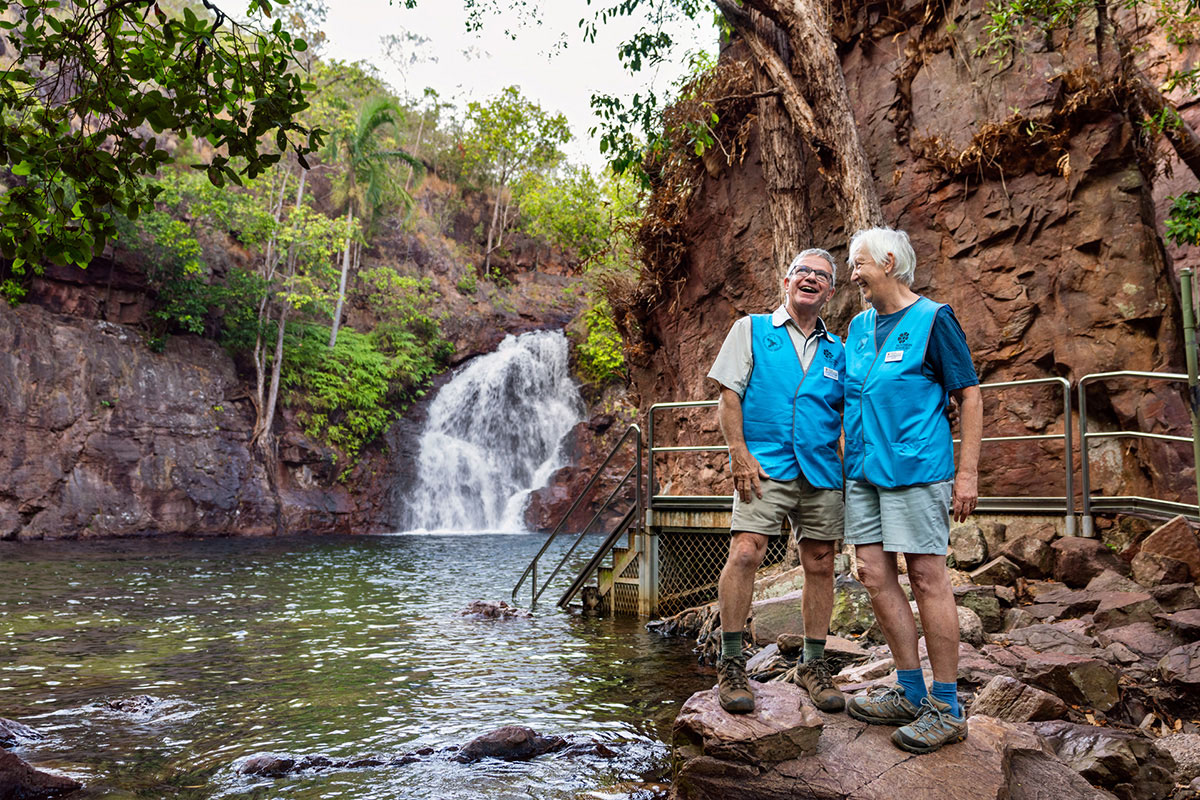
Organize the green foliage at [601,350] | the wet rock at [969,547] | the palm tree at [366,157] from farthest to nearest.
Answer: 1. the palm tree at [366,157]
2. the green foliage at [601,350]
3. the wet rock at [969,547]

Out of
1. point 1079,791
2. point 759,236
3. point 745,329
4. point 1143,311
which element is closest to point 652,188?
point 759,236

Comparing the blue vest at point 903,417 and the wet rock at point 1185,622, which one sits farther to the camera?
the wet rock at point 1185,622

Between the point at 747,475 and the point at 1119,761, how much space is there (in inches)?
75.3

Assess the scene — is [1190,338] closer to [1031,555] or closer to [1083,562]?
[1083,562]

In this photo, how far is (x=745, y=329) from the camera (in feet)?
12.9

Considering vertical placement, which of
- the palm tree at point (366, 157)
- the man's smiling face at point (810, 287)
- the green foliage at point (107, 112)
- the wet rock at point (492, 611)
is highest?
the palm tree at point (366, 157)

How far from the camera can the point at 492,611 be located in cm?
1018

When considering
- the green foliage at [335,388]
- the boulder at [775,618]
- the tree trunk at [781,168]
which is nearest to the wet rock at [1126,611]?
the boulder at [775,618]

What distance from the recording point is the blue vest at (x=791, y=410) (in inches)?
149

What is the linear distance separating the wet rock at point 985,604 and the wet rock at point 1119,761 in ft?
7.88

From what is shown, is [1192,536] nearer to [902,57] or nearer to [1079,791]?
[1079,791]

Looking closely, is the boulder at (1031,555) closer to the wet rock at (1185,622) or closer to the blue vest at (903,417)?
the wet rock at (1185,622)

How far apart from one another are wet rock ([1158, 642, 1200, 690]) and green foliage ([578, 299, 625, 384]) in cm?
1896

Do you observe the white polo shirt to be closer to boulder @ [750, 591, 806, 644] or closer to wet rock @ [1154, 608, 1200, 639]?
wet rock @ [1154, 608, 1200, 639]
